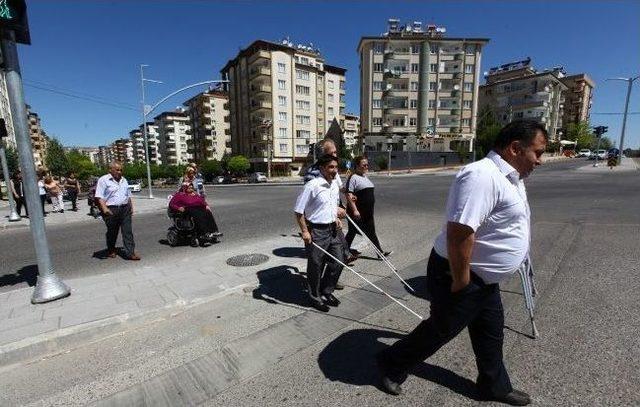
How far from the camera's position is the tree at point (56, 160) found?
61.5 metres

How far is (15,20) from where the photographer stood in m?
3.50

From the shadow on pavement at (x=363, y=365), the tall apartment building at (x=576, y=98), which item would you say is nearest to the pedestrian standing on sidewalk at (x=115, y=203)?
the shadow on pavement at (x=363, y=365)

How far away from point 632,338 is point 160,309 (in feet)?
15.7

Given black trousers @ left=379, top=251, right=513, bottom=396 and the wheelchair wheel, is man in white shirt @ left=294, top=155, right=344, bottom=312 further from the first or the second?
the wheelchair wheel

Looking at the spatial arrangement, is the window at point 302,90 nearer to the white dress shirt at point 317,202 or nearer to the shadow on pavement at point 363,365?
the white dress shirt at point 317,202

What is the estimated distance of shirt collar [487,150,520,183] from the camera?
1.99 m

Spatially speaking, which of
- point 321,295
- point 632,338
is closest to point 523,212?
point 632,338

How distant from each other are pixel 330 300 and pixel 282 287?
879 millimetres

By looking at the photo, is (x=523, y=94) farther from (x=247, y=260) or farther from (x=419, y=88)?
(x=247, y=260)

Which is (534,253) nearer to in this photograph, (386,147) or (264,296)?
(264,296)

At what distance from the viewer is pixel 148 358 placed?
9.75ft

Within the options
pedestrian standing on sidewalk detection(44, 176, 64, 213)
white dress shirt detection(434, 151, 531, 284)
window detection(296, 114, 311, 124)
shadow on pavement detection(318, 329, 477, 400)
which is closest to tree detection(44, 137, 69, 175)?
window detection(296, 114, 311, 124)

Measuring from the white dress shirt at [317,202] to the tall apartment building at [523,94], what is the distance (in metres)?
69.0

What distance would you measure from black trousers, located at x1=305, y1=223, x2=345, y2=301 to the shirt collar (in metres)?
2.12
